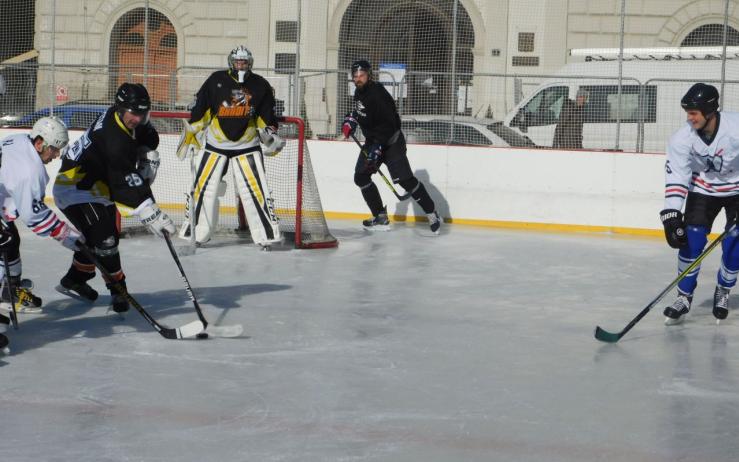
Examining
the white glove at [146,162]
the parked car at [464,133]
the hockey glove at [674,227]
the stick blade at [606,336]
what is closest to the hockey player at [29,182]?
the white glove at [146,162]

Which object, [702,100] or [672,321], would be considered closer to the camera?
[702,100]

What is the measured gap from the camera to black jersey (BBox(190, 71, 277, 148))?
25.2ft

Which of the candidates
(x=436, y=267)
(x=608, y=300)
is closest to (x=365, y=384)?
(x=608, y=300)

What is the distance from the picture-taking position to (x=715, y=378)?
4.67 m

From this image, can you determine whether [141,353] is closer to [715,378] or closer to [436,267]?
[715,378]

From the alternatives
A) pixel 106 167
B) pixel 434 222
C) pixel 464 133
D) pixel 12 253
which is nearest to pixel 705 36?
pixel 464 133

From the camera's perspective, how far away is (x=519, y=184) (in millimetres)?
9914

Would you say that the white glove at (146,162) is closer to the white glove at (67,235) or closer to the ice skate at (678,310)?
the white glove at (67,235)

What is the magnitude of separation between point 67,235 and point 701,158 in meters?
3.08

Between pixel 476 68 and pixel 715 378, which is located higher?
pixel 476 68

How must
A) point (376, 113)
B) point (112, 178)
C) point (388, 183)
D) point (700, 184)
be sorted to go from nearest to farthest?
point (112, 178)
point (700, 184)
point (376, 113)
point (388, 183)

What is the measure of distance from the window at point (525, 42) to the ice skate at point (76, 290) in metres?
9.74

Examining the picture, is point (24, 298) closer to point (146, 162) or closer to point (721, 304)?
point (146, 162)

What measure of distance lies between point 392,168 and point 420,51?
3.98 metres
